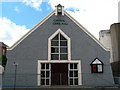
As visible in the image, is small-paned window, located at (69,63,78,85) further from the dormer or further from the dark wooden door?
the dormer

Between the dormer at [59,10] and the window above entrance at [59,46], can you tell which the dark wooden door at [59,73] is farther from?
the dormer at [59,10]

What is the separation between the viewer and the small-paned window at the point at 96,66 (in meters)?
20.1

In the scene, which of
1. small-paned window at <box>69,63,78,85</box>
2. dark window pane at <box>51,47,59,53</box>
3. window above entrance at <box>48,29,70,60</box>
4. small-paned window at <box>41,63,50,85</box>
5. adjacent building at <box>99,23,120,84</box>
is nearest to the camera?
small-paned window at <box>41,63,50,85</box>

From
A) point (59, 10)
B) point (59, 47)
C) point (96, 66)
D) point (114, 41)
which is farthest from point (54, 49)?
point (114, 41)

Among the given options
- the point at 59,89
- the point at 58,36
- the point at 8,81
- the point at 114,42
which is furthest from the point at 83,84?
the point at 114,42

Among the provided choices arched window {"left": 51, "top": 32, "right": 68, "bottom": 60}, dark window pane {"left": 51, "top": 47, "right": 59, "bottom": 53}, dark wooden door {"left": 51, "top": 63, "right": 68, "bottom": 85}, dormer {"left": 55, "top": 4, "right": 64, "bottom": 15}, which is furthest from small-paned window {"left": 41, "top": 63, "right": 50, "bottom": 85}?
dormer {"left": 55, "top": 4, "right": 64, "bottom": 15}

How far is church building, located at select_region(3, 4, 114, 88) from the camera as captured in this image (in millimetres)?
19781

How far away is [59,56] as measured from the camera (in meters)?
20.7

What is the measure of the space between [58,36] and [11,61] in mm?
4613

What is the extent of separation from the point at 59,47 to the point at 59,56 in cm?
82

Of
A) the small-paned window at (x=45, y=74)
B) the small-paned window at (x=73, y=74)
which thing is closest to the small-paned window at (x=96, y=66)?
the small-paned window at (x=73, y=74)

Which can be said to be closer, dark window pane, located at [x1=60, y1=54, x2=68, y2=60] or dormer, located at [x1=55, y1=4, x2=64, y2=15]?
dark window pane, located at [x1=60, y1=54, x2=68, y2=60]

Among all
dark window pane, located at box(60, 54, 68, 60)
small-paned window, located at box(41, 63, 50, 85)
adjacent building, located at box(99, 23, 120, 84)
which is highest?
adjacent building, located at box(99, 23, 120, 84)

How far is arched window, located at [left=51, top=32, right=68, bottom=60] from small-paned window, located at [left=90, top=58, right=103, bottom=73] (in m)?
2.43
